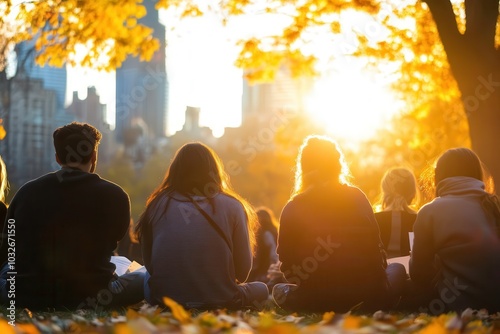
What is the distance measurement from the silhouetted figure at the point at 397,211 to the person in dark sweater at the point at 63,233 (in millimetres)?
2625

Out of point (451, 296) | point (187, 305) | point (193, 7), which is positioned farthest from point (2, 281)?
point (193, 7)

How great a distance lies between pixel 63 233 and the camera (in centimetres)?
636

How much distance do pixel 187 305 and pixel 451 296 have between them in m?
1.99

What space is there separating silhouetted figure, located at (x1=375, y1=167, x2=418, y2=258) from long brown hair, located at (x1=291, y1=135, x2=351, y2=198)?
1.28 meters

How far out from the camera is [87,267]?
639 cm

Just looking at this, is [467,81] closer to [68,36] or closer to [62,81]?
[68,36]

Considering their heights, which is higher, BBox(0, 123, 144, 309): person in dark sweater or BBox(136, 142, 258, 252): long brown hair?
BBox(136, 142, 258, 252): long brown hair

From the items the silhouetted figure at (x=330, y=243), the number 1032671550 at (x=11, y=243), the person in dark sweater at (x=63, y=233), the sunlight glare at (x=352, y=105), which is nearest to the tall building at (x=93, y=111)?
the sunlight glare at (x=352, y=105)

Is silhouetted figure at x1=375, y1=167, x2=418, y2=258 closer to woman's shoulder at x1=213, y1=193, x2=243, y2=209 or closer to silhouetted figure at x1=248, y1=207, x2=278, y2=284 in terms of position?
woman's shoulder at x1=213, y1=193, x2=243, y2=209

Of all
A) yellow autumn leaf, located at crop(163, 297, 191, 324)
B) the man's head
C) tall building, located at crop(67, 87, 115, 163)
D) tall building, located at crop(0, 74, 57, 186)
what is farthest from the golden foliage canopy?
tall building, located at crop(67, 87, 115, 163)

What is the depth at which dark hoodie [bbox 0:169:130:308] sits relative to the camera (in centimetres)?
634

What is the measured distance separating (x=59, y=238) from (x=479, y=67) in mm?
5486

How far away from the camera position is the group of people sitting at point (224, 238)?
20.6ft

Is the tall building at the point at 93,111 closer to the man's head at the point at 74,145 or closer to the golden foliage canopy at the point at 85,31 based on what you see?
the golden foliage canopy at the point at 85,31
